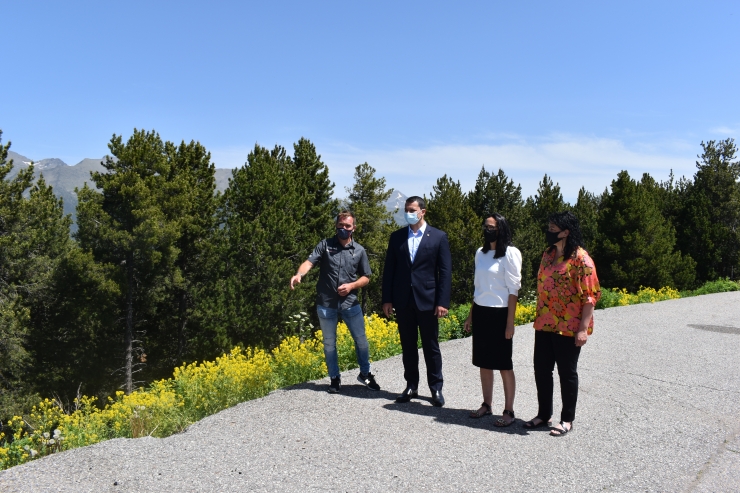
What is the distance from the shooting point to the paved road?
3811mm

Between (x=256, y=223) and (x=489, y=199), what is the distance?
1368 cm

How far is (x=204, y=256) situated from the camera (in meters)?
32.7

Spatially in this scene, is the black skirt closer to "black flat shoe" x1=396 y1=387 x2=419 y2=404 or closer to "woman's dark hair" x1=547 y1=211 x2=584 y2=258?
"woman's dark hair" x1=547 y1=211 x2=584 y2=258

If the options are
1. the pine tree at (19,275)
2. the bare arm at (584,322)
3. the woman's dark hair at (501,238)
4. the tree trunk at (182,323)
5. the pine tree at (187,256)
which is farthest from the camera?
the tree trunk at (182,323)

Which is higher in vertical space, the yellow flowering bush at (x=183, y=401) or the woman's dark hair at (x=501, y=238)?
the woman's dark hair at (x=501, y=238)

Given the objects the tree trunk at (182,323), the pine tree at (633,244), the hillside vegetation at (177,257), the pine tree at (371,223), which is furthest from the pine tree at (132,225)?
the pine tree at (633,244)

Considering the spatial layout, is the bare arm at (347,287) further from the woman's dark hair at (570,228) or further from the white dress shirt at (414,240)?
the woman's dark hair at (570,228)

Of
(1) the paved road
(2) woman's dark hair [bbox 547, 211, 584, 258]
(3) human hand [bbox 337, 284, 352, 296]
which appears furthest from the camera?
(3) human hand [bbox 337, 284, 352, 296]

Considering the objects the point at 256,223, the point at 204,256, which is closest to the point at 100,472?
the point at 256,223

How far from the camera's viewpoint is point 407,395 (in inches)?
222

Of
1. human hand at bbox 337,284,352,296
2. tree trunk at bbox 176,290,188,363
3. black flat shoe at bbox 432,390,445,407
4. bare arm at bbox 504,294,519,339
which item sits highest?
human hand at bbox 337,284,352,296

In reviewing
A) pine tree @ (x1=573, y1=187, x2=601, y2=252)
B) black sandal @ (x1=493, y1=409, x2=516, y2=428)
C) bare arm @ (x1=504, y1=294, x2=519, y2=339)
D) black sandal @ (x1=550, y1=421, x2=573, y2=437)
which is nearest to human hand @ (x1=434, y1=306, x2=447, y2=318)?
bare arm @ (x1=504, y1=294, x2=519, y2=339)

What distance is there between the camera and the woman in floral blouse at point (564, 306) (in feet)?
15.1

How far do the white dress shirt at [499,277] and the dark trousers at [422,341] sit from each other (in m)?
0.67
